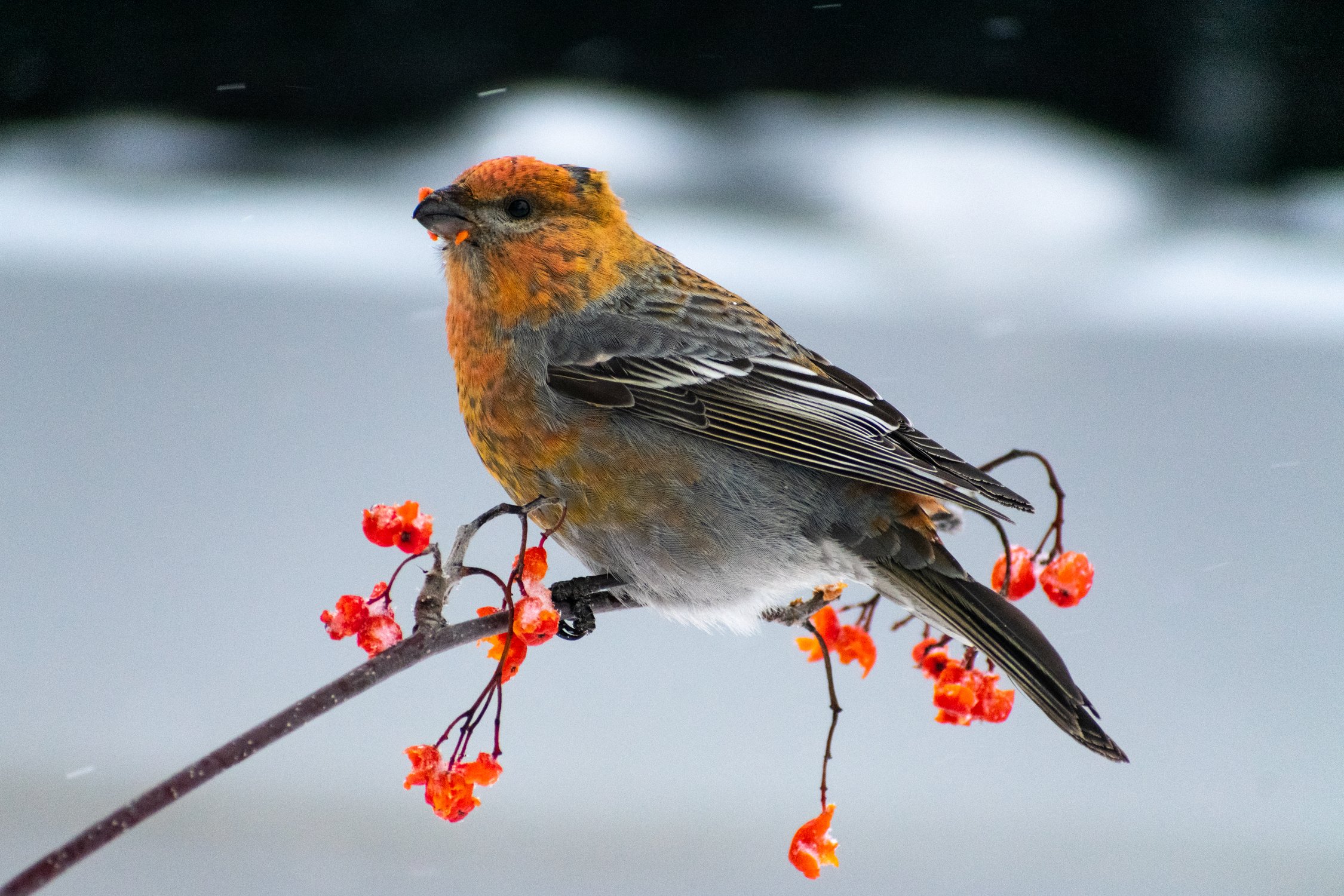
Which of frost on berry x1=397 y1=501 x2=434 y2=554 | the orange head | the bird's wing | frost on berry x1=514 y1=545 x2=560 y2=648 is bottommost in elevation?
the bird's wing

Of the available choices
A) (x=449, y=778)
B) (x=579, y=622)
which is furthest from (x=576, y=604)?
(x=449, y=778)

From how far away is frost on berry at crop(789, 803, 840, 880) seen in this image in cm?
102

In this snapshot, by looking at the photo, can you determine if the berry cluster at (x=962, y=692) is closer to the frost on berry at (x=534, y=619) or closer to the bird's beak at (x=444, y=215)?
the frost on berry at (x=534, y=619)

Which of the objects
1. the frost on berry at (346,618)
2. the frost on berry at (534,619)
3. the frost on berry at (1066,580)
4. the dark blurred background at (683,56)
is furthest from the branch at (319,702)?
the dark blurred background at (683,56)

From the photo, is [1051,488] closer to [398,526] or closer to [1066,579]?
[1066,579]

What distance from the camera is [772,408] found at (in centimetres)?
137

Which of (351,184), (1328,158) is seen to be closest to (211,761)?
(351,184)

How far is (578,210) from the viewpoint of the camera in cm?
131

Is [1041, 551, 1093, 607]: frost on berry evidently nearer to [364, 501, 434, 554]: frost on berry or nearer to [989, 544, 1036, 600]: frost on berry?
[989, 544, 1036, 600]: frost on berry

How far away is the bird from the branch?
13.0 inches

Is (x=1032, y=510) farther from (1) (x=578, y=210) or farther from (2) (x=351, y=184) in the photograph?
(2) (x=351, y=184)

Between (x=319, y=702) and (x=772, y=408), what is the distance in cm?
77

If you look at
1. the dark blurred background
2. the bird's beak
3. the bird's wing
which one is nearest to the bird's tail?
the bird's wing

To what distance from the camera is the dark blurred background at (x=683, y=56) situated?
2539 mm
